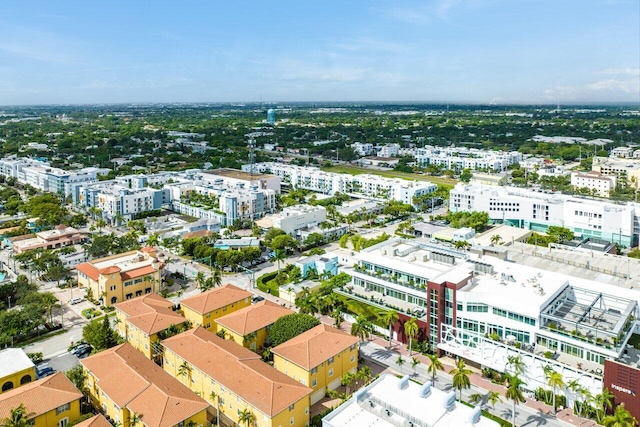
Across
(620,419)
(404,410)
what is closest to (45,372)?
(404,410)

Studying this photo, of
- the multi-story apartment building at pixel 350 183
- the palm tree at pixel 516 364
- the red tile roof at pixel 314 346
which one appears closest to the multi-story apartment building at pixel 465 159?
the multi-story apartment building at pixel 350 183

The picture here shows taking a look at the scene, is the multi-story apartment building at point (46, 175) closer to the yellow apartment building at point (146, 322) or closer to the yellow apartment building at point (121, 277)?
the yellow apartment building at point (121, 277)

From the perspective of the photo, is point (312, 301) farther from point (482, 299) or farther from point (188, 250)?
point (188, 250)

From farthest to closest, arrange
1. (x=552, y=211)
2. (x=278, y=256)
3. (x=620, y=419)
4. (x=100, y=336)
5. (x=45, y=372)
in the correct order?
1. (x=552, y=211)
2. (x=278, y=256)
3. (x=100, y=336)
4. (x=45, y=372)
5. (x=620, y=419)

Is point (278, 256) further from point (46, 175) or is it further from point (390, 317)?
point (46, 175)

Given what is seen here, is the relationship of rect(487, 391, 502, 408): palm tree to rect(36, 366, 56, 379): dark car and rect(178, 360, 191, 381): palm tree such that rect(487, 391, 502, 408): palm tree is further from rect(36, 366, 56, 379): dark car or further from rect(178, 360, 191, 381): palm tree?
rect(36, 366, 56, 379): dark car

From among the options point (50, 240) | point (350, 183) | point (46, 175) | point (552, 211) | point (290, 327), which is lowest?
point (290, 327)

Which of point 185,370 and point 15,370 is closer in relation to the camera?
point 15,370
